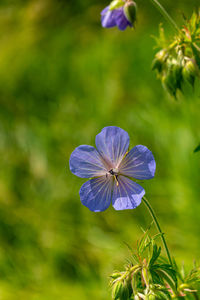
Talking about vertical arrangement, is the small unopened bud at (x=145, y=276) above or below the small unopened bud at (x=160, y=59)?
below

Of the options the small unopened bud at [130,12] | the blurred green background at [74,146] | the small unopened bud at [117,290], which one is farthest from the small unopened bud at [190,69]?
the blurred green background at [74,146]

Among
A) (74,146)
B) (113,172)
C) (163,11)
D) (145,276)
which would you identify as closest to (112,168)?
(113,172)

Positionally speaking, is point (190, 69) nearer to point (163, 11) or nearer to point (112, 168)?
point (163, 11)

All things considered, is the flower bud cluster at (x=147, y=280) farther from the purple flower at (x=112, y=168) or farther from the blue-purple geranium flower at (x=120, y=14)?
the blue-purple geranium flower at (x=120, y=14)

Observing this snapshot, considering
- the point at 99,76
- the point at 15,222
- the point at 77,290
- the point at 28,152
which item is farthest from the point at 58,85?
the point at 77,290

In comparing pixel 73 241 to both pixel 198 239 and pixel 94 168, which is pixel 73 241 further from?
pixel 94 168

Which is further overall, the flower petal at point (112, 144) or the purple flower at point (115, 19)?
the purple flower at point (115, 19)
